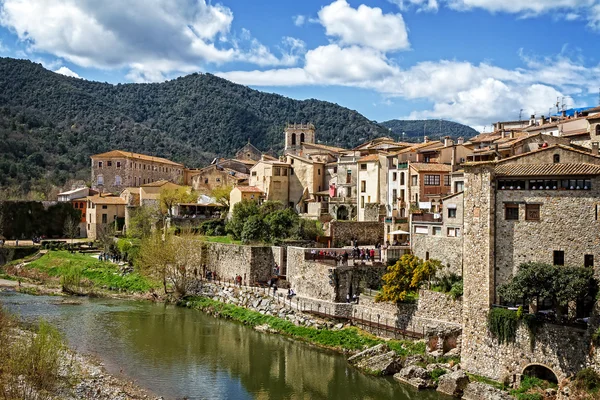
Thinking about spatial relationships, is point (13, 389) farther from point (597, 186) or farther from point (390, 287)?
point (597, 186)

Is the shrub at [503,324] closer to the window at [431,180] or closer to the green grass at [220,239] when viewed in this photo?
the window at [431,180]

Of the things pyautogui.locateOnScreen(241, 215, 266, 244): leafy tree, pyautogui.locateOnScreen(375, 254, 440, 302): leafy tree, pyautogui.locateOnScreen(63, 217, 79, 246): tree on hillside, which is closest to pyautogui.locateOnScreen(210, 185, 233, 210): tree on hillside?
pyautogui.locateOnScreen(241, 215, 266, 244): leafy tree

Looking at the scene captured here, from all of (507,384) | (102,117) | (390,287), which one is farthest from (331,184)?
(102,117)

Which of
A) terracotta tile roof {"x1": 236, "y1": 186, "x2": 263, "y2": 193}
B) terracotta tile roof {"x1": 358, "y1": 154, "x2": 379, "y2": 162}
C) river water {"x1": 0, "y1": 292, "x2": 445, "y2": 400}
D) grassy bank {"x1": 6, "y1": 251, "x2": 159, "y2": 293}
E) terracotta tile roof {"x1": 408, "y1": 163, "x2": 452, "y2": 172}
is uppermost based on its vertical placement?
terracotta tile roof {"x1": 358, "y1": 154, "x2": 379, "y2": 162}

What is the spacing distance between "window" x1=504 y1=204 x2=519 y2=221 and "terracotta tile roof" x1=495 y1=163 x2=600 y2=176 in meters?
1.32

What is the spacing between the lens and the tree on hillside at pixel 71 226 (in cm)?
6919

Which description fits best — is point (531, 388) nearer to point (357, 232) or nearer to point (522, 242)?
point (522, 242)

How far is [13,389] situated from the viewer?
20031 millimetres

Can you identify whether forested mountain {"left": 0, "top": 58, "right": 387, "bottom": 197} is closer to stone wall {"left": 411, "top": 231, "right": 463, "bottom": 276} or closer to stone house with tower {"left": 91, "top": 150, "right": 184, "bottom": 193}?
stone house with tower {"left": 91, "top": 150, "right": 184, "bottom": 193}

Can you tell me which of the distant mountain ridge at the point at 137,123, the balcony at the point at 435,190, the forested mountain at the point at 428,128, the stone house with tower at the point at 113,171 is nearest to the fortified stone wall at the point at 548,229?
the balcony at the point at 435,190

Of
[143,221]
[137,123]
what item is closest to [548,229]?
[143,221]

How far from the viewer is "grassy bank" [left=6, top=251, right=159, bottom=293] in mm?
51312

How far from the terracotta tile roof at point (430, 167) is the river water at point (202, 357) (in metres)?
17.0

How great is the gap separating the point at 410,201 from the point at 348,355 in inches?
683
